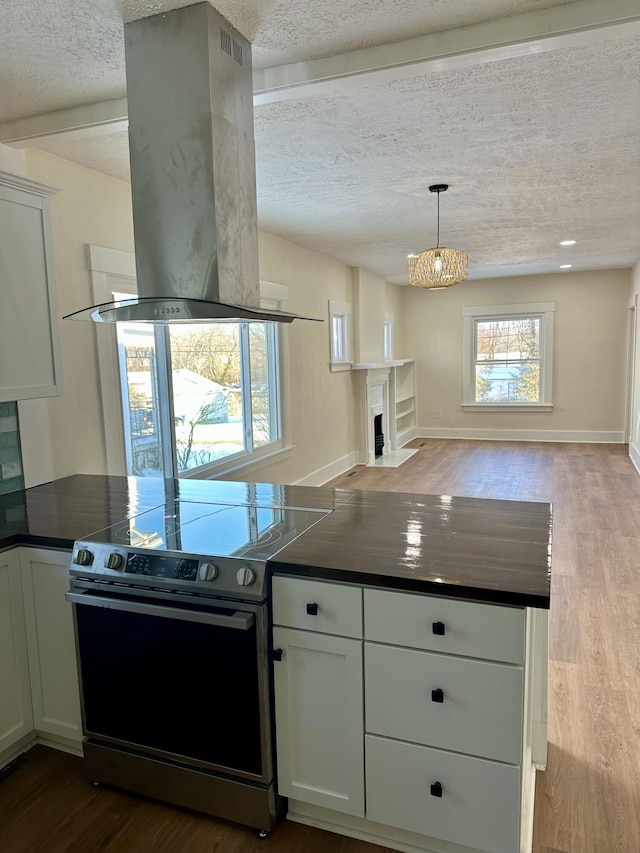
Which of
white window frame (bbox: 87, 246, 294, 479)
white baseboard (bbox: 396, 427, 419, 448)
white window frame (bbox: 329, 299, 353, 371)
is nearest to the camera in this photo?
white window frame (bbox: 87, 246, 294, 479)

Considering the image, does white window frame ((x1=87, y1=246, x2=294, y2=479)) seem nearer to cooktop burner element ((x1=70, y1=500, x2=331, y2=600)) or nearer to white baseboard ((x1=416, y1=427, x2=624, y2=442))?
cooktop burner element ((x1=70, y1=500, x2=331, y2=600))

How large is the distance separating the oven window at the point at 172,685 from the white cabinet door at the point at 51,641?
134 millimetres

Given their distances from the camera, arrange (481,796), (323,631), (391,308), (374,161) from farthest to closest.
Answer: (391,308) < (374,161) < (323,631) < (481,796)

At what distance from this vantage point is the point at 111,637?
1877mm

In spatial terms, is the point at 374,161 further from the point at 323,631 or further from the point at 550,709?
the point at 550,709

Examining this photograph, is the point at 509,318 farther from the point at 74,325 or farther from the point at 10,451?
the point at 10,451

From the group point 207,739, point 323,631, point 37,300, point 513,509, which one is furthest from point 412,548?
point 37,300

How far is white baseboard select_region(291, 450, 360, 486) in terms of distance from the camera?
236 inches

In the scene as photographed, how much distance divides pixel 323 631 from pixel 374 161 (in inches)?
107

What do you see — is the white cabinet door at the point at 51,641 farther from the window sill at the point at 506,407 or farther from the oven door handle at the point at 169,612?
the window sill at the point at 506,407

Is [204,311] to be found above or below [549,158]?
below

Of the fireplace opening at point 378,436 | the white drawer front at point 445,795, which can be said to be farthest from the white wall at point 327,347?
the white drawer front at point 445,795

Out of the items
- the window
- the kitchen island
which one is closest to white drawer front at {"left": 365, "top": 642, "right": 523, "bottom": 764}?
the kitchen island

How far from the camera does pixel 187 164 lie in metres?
1.88
